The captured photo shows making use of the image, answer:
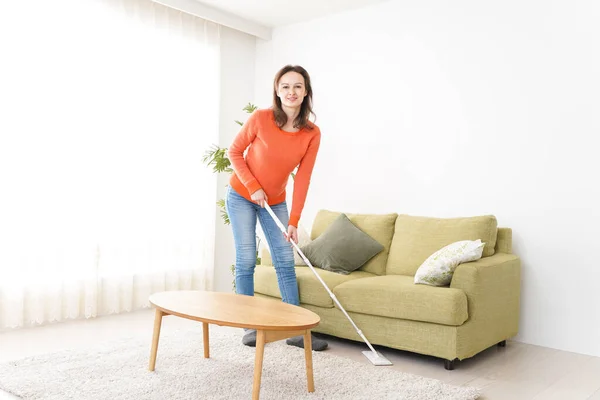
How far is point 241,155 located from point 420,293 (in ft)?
4.06

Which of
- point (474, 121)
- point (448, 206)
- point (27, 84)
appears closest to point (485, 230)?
point (448, 206)

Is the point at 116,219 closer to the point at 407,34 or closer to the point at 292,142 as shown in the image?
the point at 292,142

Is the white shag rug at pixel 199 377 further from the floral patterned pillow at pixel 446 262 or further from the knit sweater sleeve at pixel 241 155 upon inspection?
the knit sweater sleeve at pixel 241 155

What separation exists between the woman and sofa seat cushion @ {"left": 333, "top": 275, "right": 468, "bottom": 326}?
0.32 metres

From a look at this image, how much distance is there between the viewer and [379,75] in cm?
450

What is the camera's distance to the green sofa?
3.01 m

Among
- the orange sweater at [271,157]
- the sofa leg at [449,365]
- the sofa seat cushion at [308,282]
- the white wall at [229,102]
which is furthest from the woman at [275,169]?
the white wall at [229,102]

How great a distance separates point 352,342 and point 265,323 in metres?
1.40

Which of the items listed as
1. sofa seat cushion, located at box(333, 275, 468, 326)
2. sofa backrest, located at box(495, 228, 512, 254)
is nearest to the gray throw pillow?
sofa seat cushion, located at box(333, 275, 468, 326)

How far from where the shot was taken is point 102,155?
415 centimetres

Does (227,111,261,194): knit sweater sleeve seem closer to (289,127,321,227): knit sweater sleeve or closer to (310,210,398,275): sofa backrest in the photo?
(289,127,321,227): knit sweater sleeve

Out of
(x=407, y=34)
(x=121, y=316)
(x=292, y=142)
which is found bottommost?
(x=121, y=316)

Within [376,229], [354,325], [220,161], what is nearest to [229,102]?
[220,161]

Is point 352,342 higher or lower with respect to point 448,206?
lower
